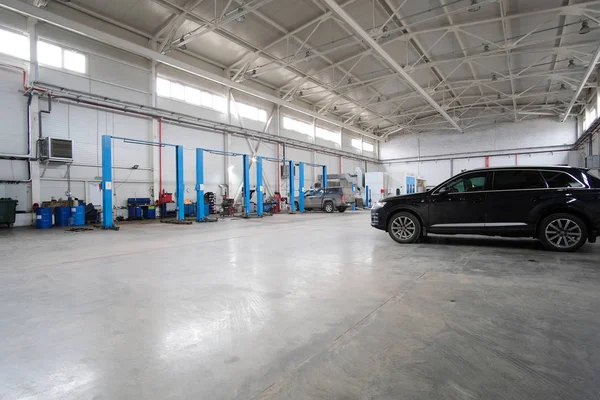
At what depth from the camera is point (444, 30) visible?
14.0m

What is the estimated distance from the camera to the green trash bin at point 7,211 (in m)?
10.6

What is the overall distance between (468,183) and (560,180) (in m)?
1.43

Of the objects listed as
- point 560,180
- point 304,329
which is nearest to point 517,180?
point 560,180

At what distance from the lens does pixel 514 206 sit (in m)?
5.68

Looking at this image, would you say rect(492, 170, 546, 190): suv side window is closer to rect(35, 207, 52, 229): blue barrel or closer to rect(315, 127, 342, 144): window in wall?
rect(35, 207, 52, 229): blue barrel

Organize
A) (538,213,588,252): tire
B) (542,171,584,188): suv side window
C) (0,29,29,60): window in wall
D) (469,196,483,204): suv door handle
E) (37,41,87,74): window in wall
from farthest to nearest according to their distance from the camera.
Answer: (37,41,87,74): window in wall
(0,29,29,60): window in wall
(469,196,483,204): suv door handle
(542,171,584,188): suv side window
(538,213,588,252): tire

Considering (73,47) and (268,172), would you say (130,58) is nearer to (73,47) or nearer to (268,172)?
(73,47)

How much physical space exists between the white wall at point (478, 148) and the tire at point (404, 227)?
26.1m

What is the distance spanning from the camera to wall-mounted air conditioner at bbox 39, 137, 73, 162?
1159 cm

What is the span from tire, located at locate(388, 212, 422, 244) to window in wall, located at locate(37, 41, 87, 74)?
Result: 45.2 feet

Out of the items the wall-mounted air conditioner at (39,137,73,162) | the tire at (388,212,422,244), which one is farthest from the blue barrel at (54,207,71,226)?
the tire at (388,212,422,244)

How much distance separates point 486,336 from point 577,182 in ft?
15.6

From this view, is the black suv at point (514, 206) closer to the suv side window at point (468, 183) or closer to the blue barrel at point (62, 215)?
the suv side window at point (468, 183)

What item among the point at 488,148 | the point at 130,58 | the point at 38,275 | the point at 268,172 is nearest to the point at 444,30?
the point at 268,172
